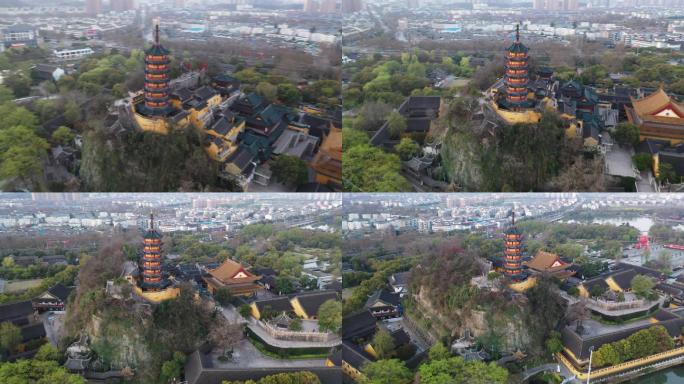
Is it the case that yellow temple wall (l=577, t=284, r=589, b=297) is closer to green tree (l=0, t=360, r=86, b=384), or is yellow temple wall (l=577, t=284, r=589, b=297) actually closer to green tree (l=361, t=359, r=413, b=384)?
green tree (l=361, t=359, r=413, b=384)

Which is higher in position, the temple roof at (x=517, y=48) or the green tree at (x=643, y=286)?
the temple roof at (x=517, y=48)

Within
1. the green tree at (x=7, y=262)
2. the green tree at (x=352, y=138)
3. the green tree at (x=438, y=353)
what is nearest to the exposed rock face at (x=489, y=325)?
the green tree at (x=438, y=353)

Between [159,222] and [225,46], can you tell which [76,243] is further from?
[225,46]

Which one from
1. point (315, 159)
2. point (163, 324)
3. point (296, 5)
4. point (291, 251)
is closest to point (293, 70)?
point (296, 5)

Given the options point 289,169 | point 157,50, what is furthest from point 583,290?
point 157,50

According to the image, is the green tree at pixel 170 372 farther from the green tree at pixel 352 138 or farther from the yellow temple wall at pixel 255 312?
the green tree at pixel 352 138
